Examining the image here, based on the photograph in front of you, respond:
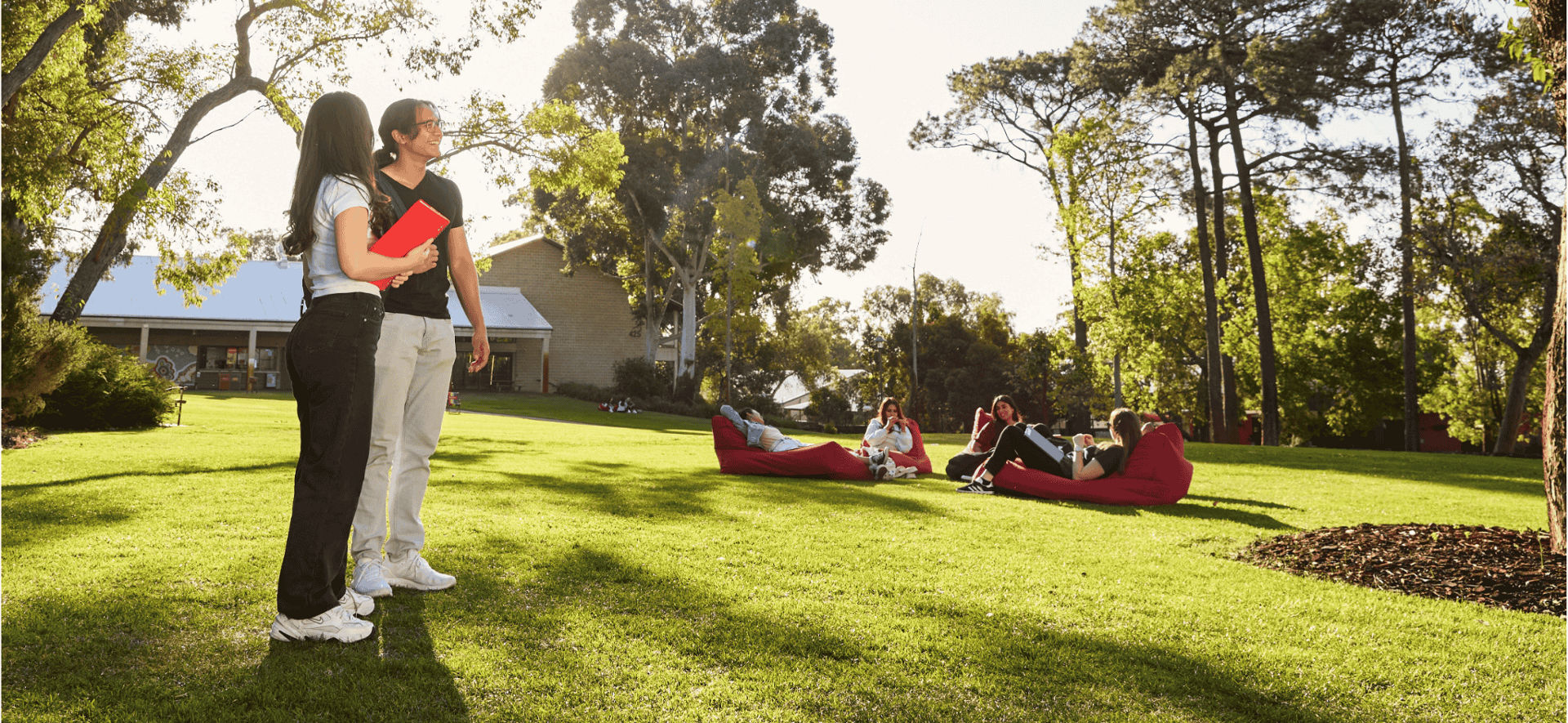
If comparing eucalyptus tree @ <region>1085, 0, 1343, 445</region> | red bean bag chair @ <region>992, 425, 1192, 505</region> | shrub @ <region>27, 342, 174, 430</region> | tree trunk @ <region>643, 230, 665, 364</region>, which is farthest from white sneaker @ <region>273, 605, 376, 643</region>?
tree trunk @ <region>643, 230, 665, 364</region>

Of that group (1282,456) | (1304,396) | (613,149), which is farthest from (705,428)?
(1304,396)

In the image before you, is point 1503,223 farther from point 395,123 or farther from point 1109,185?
point 395,123

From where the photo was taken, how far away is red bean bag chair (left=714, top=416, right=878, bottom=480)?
10.6 metres

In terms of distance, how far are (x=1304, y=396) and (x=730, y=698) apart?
33.6 m

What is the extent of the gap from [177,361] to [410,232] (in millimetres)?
40160

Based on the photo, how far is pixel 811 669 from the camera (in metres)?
3.11

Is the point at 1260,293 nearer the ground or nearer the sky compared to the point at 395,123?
nearer the sky

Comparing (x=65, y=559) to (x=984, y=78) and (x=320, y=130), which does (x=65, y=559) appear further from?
(x=984, y=78)

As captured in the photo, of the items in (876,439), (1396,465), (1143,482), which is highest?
(876,439)

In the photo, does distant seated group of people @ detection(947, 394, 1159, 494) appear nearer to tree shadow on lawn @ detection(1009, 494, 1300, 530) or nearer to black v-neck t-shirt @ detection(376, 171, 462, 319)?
tree shadow on lawn @ detection(1009, 494, 1300, 530)

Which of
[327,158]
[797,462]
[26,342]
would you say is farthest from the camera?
[26,342]

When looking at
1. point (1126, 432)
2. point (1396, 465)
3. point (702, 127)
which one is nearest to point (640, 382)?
point (702, 127)

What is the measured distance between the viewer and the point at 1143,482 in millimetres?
8570

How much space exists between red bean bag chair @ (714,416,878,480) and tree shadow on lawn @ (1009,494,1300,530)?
2540mm
